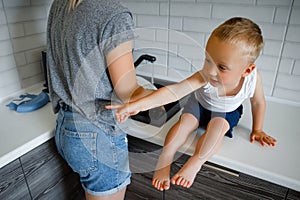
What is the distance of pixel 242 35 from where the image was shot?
74 cm

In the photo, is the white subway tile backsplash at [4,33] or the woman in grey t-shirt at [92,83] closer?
the woman in grey t-shirt at [92,83]

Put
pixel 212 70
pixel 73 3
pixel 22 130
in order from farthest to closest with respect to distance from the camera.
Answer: pixel 22 130 → pixel 212 70 → pixel 73 3

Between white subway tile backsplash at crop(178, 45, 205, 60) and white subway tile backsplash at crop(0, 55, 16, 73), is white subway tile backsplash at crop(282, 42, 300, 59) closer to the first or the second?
white subway tile backsplash at crop(178, 45, 205, 60)

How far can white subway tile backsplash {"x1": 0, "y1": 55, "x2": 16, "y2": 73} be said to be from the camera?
121cm

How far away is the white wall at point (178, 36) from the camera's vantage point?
42.3 inches

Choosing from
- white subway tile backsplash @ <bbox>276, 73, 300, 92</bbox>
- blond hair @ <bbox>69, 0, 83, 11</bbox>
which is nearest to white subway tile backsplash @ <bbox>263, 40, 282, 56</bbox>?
white subway tile backsplash @ <bbox>276, 73, 300, 92</bbox>

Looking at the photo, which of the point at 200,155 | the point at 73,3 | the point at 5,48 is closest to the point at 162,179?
the point at 200,155

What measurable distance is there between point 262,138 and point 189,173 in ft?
0.95

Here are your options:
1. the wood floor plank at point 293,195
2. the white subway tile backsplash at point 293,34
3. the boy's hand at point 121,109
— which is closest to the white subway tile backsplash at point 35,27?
the boy's hand at point 121,109

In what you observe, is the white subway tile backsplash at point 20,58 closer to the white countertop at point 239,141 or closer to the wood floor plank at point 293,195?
the white countertop at point 239,141

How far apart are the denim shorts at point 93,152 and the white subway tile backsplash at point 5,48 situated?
1.84 ft

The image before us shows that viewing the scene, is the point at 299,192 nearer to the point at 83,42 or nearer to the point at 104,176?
the point at 104,176

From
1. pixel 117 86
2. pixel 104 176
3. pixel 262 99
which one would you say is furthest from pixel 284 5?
pixel 104 176

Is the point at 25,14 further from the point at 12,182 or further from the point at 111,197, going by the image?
the point at 111,197
